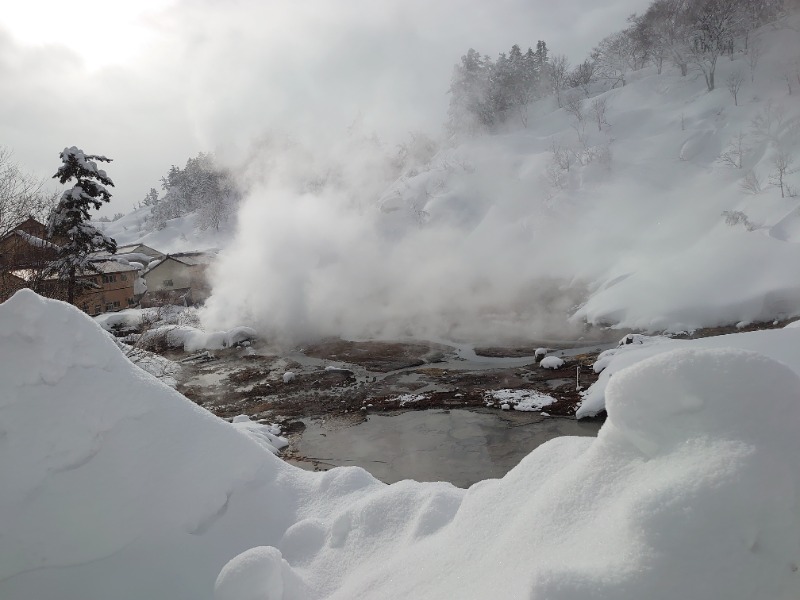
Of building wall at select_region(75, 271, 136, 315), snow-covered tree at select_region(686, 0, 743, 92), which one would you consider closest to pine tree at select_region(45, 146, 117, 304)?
building wall at select_region(75, 271, 136, 315)

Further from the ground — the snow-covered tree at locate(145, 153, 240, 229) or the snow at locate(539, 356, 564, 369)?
the snow-covered tree at locate(145, 153, 240, 229)

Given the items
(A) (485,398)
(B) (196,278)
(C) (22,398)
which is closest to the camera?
(C) (22,398)

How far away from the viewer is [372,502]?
16.0 feet

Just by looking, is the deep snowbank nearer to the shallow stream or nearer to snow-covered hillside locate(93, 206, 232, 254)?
the shallow stream

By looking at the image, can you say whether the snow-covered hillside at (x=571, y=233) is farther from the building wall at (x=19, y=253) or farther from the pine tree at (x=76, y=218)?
the building wall at (x=19, y=253)

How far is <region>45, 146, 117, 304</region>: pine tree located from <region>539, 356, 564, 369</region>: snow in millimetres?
17567

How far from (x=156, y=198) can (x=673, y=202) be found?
112 meters

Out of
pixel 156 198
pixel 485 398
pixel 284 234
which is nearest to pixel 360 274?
pixel 284 234

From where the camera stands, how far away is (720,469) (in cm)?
215

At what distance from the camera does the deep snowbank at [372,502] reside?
6.82 ft

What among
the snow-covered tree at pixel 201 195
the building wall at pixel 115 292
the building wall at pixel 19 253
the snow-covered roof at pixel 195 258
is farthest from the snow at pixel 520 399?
the snow-covered tree at pixel 201 195

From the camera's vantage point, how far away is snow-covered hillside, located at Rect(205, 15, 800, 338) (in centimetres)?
2312

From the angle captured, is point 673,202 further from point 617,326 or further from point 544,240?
point 617,326

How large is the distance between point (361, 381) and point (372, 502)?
14.5 m
